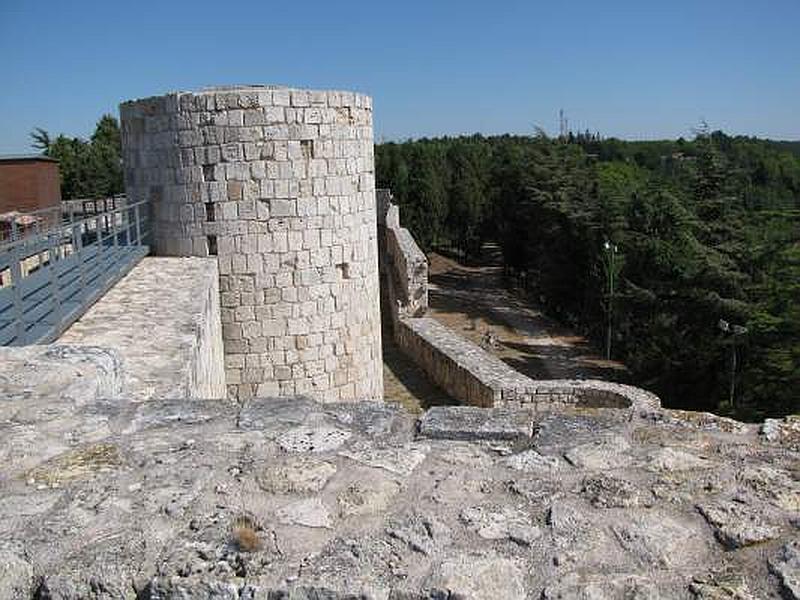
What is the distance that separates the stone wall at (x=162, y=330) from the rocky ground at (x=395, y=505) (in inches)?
51.8

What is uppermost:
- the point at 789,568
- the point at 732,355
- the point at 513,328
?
the point at 789,568

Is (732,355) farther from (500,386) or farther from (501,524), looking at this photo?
(501,524)

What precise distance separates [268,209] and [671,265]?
48.4 ft

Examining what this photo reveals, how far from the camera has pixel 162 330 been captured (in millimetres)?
6027

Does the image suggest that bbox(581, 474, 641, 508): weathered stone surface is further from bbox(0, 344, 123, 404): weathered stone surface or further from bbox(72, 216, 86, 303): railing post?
bbox(72, 216, 86, 303): railing post

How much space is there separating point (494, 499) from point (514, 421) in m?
0.60

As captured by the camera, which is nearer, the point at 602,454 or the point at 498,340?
the point at 602,454

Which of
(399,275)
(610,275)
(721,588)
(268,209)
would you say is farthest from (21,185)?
(721,588)

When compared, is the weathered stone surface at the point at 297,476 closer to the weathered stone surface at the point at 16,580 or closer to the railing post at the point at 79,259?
the weathered stone surface at the point at 16,580

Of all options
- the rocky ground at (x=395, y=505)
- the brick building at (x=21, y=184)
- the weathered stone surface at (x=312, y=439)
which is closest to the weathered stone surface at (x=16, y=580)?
the rocky ground at (x=395, y=505)

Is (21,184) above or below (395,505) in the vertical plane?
above

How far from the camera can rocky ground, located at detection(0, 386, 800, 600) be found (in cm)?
206

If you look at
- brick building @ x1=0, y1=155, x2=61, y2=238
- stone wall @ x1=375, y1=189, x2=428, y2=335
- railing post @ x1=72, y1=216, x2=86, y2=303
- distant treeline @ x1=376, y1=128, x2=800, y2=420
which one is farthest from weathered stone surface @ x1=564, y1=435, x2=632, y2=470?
brick building @ x1=0, y1=155, x2=61, y2=238

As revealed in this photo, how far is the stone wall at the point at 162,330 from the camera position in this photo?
488 cm
